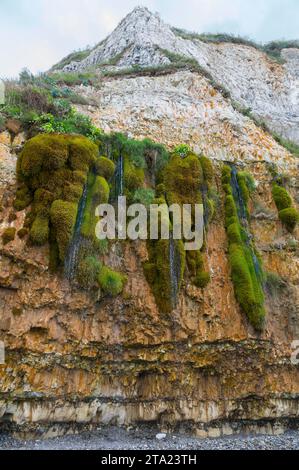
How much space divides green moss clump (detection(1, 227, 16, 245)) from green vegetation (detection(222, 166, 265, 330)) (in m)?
7.24

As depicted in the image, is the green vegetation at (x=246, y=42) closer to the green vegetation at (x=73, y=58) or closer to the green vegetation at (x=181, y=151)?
the green vegetation at (x=73, y=58)

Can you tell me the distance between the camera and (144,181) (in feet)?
42.6

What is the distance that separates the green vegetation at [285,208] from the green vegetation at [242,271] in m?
2.12

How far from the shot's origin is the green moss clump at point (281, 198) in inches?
559

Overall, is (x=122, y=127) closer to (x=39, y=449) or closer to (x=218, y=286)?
(x=218, y=286)

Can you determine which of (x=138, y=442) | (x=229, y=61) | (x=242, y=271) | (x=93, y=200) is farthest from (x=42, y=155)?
(x=229, y=61)

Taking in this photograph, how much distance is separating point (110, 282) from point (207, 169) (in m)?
6.32

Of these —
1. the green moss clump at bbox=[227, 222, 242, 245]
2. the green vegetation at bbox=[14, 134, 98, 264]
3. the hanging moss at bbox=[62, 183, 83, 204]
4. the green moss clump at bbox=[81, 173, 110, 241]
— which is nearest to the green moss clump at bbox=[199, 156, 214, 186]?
the green moss clump at bbox=[227, 222, 242, 245]

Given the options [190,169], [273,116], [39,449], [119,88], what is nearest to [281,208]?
[190,169]

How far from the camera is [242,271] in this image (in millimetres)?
11812

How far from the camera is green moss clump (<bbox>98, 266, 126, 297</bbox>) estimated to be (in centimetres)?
1032

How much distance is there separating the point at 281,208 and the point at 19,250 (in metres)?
10.2

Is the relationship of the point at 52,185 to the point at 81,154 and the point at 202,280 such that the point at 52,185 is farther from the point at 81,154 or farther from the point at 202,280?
the point at 202,280
